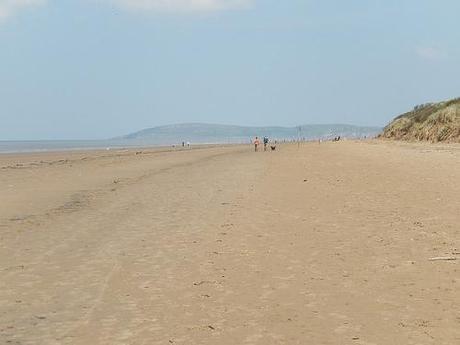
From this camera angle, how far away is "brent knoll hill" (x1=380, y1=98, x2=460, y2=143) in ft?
158

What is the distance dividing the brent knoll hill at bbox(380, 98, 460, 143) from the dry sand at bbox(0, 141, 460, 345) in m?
32.9

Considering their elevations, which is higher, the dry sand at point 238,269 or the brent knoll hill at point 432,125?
the brent knoll hill at point 432,125

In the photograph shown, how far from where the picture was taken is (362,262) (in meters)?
9.11

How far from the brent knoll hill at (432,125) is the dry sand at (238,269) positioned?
3294 cm

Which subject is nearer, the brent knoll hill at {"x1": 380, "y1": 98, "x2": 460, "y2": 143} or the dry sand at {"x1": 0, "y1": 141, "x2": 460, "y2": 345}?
the dry sand at {"x1": 0, "y1": 141, "x2": 460, "y2": 345}

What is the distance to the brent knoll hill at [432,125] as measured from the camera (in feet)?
158

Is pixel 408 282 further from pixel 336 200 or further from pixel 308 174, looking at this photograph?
pixel 308 174

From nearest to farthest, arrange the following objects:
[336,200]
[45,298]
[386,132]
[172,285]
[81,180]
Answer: [45,298] → [172,285] → [336,200] → [81,180] → [386,132]

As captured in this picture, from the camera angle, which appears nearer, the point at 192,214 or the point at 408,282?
the point at 408,282

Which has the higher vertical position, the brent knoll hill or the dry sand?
the brent knoll hill

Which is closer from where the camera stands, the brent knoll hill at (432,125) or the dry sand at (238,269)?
the dry sand at (238,269)

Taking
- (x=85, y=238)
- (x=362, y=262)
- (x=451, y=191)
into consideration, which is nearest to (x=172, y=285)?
(x=362, y=262)

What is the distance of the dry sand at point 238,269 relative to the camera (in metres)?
6.30

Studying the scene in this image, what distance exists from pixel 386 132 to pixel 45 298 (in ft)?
234
